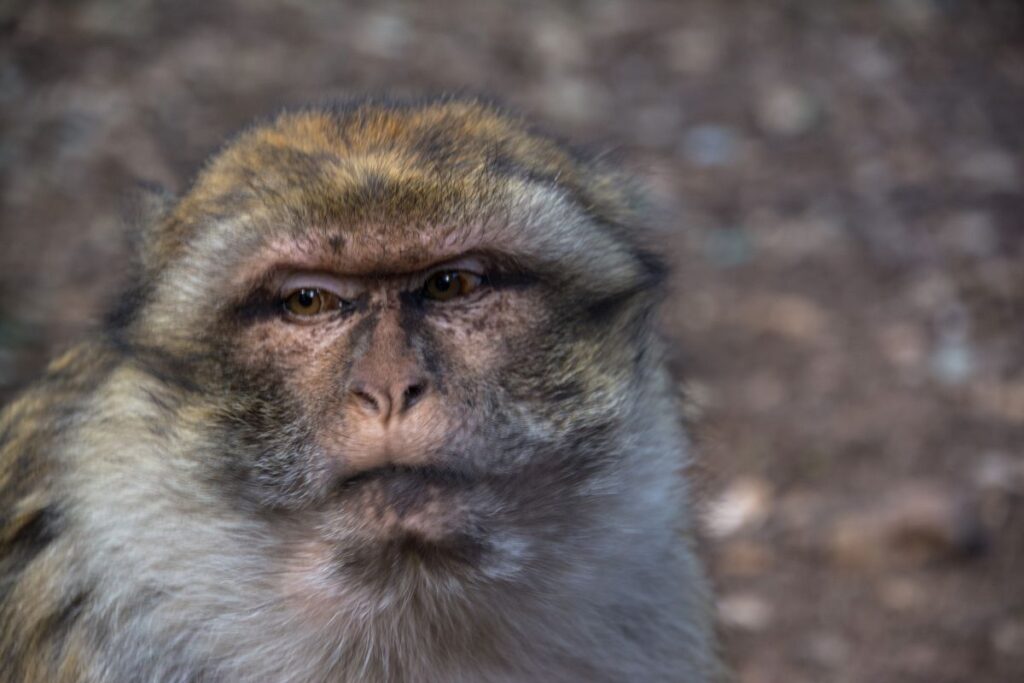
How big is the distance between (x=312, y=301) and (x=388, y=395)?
0.27 metres

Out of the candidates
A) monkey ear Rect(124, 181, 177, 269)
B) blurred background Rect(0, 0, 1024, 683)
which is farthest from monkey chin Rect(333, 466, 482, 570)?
blurred background Rect(0, 0, 1024, 683)

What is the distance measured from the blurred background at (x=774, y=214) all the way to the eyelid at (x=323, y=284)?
2.65 feet

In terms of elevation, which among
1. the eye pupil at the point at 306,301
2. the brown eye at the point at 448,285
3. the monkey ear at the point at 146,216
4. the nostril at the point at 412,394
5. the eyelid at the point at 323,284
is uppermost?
the monkey ear at the point at 146,216

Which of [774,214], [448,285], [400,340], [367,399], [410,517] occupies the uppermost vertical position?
[774,214]

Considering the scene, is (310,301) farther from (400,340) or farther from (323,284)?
(400,340)

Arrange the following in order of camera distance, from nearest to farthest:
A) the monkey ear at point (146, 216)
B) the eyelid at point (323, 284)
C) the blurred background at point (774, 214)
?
the eyelid at point (323, 284) → the monkey ear at point (146, 216) → the blurred background at point (774, 214)

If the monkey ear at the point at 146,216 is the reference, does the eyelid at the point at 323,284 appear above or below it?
below

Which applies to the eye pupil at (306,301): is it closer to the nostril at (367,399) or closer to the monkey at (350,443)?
the monkey at (350,443)

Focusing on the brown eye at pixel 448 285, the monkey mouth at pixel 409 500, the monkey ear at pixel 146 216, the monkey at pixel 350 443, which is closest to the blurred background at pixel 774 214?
the monkey at pixel 350 443

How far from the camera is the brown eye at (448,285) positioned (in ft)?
6.58

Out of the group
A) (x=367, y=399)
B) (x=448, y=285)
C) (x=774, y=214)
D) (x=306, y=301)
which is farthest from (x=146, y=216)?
(x=774, y=214)

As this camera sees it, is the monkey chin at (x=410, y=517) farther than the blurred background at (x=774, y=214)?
No

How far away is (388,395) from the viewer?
178 cm

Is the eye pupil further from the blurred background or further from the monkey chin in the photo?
the blurred background
